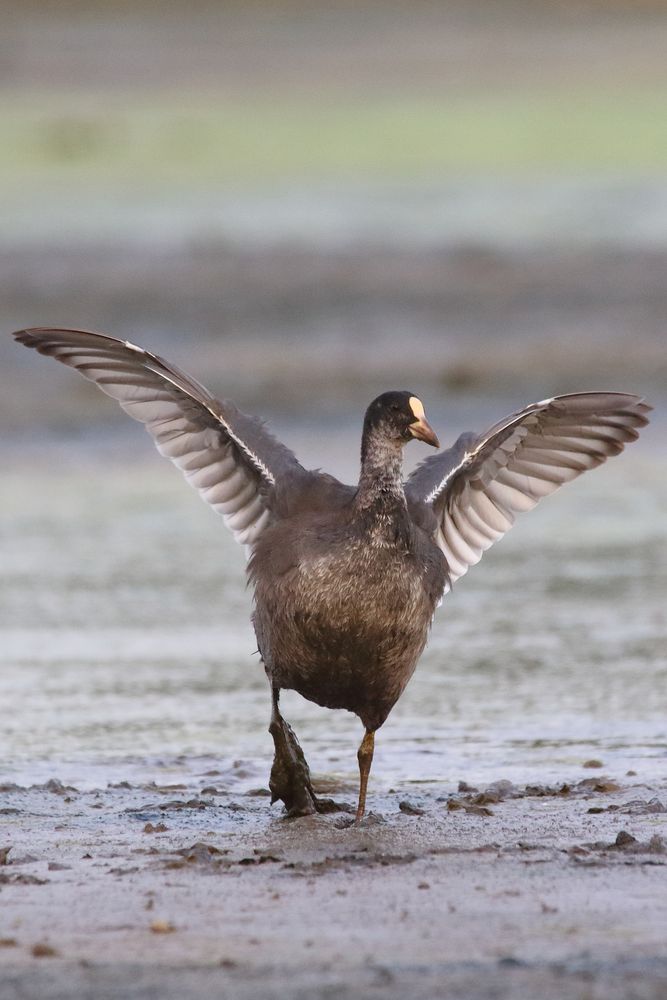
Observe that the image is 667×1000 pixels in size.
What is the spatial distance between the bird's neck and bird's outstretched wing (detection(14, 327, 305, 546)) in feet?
2.42

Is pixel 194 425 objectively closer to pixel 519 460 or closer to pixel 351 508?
pixel 351 508

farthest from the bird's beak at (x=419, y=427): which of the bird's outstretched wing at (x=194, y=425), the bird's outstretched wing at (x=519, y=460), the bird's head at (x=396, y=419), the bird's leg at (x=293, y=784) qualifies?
the bird's leg at (x=293, y=784)

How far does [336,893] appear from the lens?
18.5ft

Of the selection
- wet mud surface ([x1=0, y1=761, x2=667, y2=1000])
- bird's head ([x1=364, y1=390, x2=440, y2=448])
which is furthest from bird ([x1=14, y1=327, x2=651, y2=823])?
wet mud surface ([x1=0, y1=761, x2=667, y2=1000])

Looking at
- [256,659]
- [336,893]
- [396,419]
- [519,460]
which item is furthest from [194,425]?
[336,893]

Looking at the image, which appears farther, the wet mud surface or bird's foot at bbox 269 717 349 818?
bird's foot at bbox 269 717 349 818

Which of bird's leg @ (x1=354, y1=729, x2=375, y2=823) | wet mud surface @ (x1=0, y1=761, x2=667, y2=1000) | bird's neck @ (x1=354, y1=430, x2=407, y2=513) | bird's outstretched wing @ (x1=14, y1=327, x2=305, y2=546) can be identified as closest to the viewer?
wet mud surface @ (x1=0, y1=761, x2=667, y2=1000)

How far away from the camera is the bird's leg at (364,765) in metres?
7.13

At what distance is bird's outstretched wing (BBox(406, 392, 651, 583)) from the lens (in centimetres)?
876

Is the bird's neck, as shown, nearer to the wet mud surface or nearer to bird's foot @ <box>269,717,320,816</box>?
bird's foot @ <box>269,717,320,816</box>

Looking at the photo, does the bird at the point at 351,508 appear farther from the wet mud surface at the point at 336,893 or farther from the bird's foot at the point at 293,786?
the wet mud surface at the point at 336,893

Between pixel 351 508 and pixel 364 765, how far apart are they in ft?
3.14

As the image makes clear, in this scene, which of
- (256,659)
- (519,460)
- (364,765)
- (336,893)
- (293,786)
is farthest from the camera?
(256,659)

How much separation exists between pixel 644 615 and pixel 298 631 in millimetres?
3668
